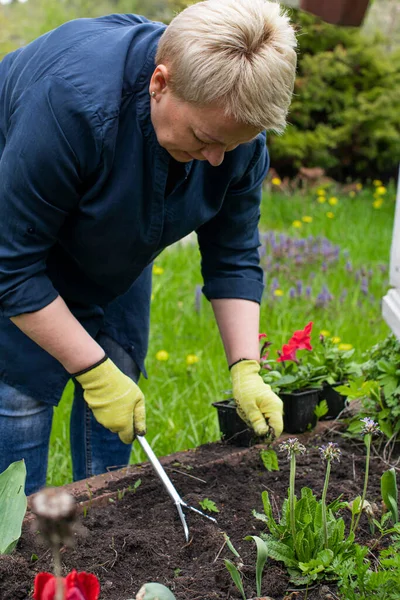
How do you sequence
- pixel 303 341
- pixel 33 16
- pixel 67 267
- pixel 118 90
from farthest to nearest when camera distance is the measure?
pixel 33 16 → pixel 303 341 → pixel 67 267 → pixel 118 90

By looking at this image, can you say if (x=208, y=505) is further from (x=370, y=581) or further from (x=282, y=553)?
(x=370, y=581)

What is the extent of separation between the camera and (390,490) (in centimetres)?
152

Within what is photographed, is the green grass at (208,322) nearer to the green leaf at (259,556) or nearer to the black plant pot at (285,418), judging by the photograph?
the black plant pot at (285,418)

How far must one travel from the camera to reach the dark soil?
137 centimetres

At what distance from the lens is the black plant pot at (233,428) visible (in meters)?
2.08

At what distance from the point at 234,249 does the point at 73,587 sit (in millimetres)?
1324

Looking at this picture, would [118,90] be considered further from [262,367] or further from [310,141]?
[310,141]

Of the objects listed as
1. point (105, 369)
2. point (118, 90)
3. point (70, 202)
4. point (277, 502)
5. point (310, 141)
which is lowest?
point (310, 141)

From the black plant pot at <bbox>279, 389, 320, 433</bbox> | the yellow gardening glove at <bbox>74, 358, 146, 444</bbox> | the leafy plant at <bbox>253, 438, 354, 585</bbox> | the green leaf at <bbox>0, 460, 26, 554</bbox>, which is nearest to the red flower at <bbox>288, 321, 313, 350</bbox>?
the black plant pot at <bbox>279, 389, 320, 433</bbox>

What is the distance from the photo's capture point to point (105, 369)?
5.49 feet

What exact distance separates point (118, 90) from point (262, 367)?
105 cm

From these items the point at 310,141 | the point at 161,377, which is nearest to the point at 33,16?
the point at 310,141

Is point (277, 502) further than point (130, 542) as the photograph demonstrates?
Yes

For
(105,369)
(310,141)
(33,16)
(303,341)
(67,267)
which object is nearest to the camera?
(105,369)
